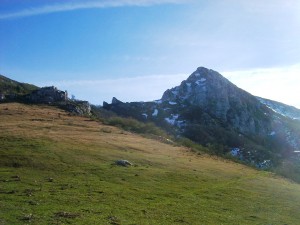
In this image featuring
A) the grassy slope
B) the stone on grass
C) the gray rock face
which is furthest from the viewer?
the gray rock face

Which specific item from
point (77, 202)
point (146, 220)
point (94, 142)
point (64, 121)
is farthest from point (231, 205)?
point (64, 121)

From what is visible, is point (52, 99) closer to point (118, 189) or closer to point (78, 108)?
point (78, 108)

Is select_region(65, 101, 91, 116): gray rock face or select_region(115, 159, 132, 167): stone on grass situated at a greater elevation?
select_region(65, 101, 91, 116): gray rock face

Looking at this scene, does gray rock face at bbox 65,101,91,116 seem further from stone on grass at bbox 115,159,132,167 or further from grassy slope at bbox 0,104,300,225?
stone on grass at bbox 115,159,132,167

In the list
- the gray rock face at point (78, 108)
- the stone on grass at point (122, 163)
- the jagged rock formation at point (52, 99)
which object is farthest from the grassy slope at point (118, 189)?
the jagged rock formation at point (52, 99)

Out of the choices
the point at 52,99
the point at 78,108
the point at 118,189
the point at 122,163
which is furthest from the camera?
the point at 52,99

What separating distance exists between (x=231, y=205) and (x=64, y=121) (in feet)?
261

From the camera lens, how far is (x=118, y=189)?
45812 millimetres

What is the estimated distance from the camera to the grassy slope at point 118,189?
34594 millimetres

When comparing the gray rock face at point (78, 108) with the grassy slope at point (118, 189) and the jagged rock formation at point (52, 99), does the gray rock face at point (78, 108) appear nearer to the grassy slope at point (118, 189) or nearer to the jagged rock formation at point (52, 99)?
the jagged rock formation at point (52, 99)

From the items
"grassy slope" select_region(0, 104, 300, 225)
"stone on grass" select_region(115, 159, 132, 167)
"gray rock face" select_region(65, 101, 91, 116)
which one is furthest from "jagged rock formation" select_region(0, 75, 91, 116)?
"stone on grass" select_region(115, 159, 132, 167)

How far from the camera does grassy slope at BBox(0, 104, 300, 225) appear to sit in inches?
1362

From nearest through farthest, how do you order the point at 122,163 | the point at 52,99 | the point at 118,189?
the point at 118,189, the point at 122,163, the point at 52,99

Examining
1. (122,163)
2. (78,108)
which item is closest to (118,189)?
(122,163)
